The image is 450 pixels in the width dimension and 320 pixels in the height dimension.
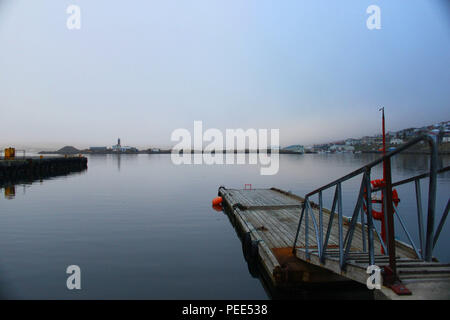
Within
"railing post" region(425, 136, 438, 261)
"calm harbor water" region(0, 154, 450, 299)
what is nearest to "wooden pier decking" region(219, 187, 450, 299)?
"railing post" region(425, 136, 438, 261)

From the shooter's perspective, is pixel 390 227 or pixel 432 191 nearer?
pixel 432 191

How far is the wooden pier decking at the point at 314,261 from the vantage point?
13.7 ft

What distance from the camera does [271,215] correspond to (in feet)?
47.8

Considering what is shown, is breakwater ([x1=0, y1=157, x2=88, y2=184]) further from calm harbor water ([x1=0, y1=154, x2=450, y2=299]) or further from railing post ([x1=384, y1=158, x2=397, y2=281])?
railing post ([x1=384, y1=158, x2=397, y2=281])

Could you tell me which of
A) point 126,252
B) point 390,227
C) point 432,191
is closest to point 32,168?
point 126,252

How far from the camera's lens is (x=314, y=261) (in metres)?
7.23

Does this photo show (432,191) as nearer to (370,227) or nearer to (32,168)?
(370,227)

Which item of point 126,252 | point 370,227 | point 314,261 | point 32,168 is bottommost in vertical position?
point 126,252

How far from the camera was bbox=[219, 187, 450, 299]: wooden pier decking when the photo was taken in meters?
4.18

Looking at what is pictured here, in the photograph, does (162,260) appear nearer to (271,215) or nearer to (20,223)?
(271,215)

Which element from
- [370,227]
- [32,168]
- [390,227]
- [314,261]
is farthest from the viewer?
[32,168]

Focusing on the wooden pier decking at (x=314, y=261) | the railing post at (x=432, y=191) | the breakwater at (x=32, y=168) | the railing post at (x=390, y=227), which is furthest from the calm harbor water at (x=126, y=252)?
the breakwater at (x=32, y=168)
